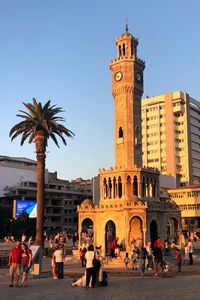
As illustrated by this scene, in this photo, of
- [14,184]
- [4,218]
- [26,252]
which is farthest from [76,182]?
[26,252]

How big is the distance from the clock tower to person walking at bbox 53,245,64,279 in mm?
32229

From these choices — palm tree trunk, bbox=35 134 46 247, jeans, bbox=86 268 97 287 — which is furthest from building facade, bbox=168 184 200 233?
jeans, bbox=86 268 97 287

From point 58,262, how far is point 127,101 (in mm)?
36680

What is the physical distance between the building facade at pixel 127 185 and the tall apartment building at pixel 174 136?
74304 millimetres

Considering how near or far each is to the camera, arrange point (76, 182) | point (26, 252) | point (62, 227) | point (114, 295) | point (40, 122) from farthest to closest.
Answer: point (76, 182) → point (62, 227) → point (40, 122) → point (26, 252) → point (114, 295)

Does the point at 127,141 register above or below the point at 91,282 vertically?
above

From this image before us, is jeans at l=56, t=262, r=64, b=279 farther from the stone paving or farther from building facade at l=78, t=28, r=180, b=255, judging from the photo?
building facade at l=78, t=28, r=180, b=255

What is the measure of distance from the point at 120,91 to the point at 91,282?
133 feet

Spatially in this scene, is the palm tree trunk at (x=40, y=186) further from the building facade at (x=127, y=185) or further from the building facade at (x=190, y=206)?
the building facade at (x=190, y=206)

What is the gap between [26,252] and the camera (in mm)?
18156

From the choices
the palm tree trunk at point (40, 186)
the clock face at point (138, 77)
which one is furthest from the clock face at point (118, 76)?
the palm tree trunk at point (40, 186)

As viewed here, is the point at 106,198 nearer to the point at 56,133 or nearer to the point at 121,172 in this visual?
the point at 121,172

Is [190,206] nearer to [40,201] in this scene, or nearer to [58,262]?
[40,201]

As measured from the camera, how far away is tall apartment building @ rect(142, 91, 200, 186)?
5069 inches
